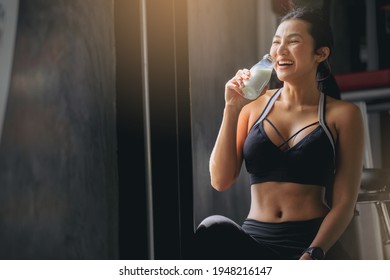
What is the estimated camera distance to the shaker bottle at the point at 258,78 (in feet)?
4.14

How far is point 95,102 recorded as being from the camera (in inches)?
52.2

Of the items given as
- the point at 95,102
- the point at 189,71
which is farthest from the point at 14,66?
the point at 189,71

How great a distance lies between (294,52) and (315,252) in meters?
0.44

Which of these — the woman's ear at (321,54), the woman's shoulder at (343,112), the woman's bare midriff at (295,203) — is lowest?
the woman's bare midriff at (295,203)

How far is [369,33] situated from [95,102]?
2.26 ft

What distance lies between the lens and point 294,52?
1230mm

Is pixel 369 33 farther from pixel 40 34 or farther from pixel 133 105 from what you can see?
pixel 40 34

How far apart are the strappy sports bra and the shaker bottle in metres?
0.10

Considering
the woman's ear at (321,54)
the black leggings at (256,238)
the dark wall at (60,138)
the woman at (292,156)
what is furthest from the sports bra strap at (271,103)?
the dark wall at (60,138)

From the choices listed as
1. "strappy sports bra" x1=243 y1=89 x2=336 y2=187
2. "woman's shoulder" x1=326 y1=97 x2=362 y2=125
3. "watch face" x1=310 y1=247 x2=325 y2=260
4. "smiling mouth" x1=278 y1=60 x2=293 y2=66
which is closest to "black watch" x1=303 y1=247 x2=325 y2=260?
"watch face" x1=310 y1=247 x2=325 y2=260

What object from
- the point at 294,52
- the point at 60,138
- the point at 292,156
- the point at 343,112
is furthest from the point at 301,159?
the point at 60,138

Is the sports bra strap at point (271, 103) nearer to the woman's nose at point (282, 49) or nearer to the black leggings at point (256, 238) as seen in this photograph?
the woman's nose at point (282, 49)

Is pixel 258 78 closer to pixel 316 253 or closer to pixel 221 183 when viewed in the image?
pixel 221 183

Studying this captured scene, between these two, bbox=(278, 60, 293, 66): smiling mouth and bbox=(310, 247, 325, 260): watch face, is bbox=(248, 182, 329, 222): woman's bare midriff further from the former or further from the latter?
bbox=(278, 60, 293, 66): smiling mouth
